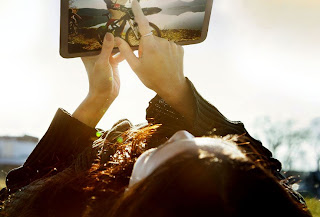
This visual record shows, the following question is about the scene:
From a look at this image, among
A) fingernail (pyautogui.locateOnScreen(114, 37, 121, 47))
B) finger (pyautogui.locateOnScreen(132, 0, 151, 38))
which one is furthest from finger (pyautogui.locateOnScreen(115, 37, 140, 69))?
finger (pyautogui.locateOnScreen(132, 0, 151, 38))

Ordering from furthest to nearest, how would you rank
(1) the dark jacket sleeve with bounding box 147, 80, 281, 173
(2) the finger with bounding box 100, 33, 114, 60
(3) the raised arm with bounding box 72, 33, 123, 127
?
(3) the raised arm with bounding box 72, 33, 123, 127, (2) the finger with bounding box 100, 33, 114, 60, (1) the dark jacket sleeve with bounding box 147, 80, 281, 173

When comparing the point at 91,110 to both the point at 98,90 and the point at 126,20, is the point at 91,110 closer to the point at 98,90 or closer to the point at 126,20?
the point at 98,90

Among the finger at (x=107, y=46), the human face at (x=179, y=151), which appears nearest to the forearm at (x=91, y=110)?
the finger at (x=107, y=46)

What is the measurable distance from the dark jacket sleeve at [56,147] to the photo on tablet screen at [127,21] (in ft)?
1.52

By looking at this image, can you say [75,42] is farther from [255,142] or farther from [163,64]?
[255,142]

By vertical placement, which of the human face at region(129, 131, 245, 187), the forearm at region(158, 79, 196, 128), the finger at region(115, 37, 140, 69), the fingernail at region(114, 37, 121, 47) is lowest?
the human face at region(129, 131, 245, 187)

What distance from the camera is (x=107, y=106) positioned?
112 inches

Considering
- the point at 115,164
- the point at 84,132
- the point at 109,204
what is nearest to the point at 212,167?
the point at 109,204

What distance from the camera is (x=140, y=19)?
2.26 m

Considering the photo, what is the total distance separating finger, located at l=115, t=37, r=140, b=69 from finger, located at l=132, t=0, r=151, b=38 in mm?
131

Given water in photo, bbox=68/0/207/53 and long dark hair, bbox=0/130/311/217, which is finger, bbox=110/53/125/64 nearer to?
water in photo, bbox=68/0/207/53

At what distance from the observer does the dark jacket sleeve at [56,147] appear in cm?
236

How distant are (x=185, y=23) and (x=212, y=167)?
1.53 meters

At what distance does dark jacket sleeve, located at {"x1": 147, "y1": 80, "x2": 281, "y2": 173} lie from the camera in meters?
2.04
